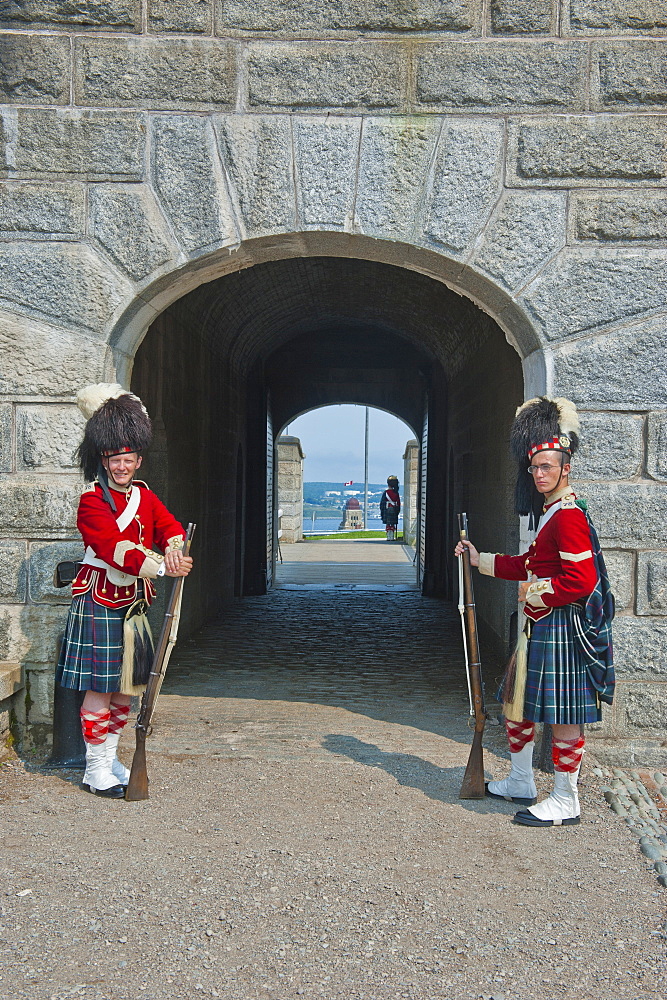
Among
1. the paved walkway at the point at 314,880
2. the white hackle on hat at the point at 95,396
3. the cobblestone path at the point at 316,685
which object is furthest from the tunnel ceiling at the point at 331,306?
the paved walkway at the point at 314,880

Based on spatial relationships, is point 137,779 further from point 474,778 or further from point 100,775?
point 474,778

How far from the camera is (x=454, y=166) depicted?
15.1 ft

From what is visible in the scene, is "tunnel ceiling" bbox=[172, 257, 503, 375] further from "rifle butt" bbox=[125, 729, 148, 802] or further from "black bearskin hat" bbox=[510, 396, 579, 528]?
"rifle butt" bbox=[125, 729, 148, 802]

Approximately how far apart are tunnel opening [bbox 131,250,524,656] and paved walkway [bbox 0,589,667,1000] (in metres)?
Result: 2.99

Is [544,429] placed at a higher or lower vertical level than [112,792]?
higher

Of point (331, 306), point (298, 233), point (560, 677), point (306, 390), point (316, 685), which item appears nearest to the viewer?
point (560, 677)

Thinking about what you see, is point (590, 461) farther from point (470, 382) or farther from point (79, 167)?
point (470, 382)

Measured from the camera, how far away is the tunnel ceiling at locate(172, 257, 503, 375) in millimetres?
8984

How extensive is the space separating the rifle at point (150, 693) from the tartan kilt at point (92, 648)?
0.17 metres

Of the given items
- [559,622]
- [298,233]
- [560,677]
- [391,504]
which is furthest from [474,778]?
[391,504]

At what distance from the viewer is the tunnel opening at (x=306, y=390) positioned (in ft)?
25.4

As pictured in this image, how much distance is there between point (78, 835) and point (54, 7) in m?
4.10

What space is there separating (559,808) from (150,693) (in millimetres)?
1860

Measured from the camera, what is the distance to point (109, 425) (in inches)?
154
